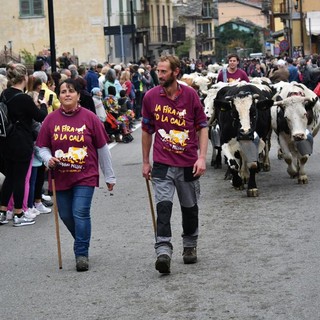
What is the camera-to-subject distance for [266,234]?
11.9 metres

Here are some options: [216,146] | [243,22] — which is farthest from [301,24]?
[243,22]

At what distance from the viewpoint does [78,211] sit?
10352 millimetres

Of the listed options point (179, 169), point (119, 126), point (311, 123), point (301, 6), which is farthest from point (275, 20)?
point (179, 169)

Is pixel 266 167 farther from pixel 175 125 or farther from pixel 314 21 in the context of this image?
pixel 314 21

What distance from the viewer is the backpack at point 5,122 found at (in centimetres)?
1335

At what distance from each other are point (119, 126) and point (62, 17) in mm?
31407

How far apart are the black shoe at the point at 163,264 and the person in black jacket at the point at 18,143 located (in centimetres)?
419

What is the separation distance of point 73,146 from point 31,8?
46909mm

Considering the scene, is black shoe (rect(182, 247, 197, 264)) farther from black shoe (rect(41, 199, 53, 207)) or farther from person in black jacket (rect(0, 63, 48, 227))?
black shoe (rect(41, 199, 53, 207))

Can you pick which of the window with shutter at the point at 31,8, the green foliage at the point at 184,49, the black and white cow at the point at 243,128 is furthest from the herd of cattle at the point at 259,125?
the green foliage at the point at 184,49

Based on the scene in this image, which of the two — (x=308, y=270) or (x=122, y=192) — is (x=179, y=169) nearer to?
(x=308, y=270)

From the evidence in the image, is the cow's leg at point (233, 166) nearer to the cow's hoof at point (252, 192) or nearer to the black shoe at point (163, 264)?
the cow's hoof at point (252, 192)

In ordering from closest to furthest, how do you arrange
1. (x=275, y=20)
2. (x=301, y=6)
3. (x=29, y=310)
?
(x=29, y=310) → (x=301, y=6) → (x=275, y=20)

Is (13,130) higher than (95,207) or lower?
higher
